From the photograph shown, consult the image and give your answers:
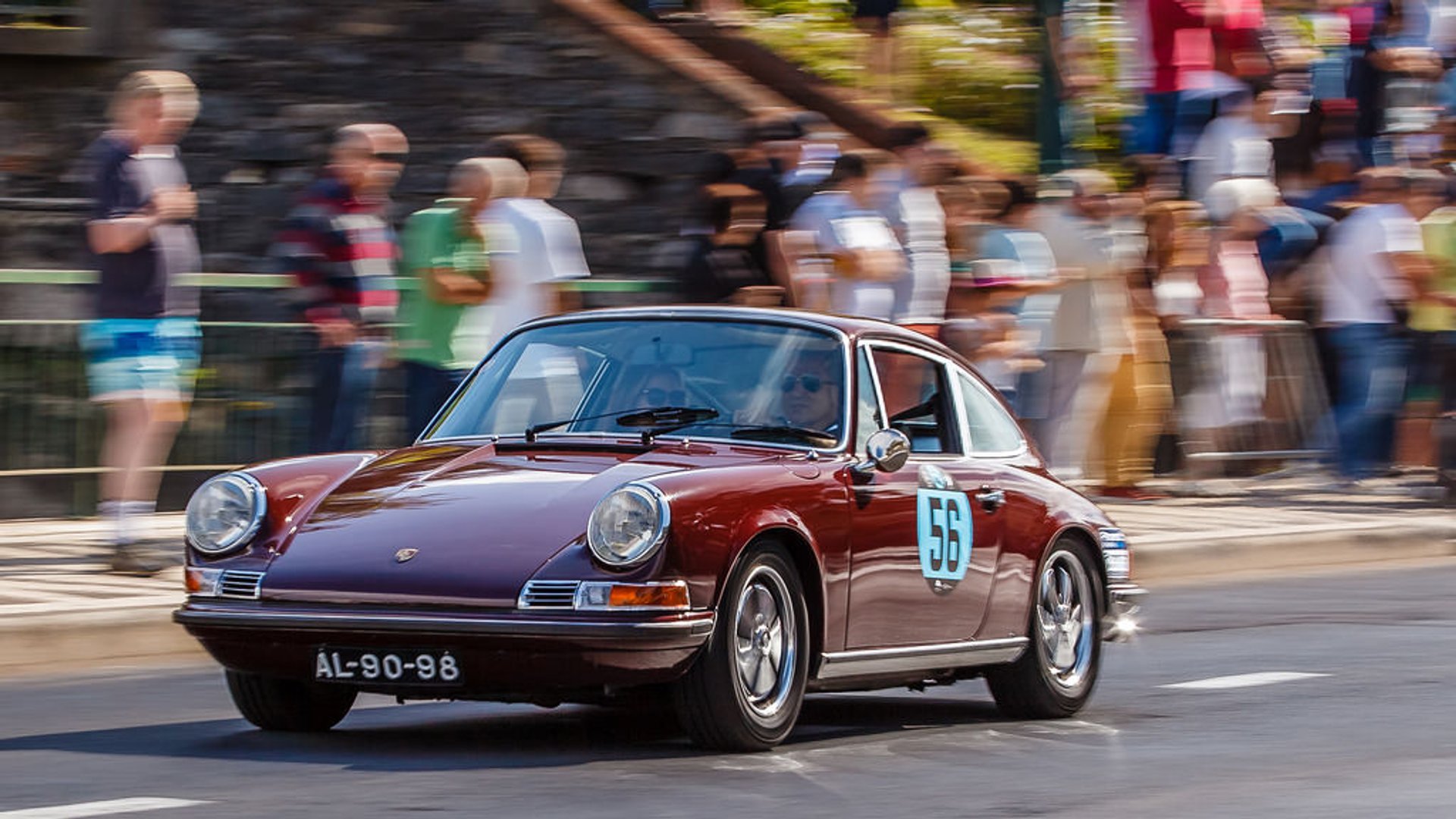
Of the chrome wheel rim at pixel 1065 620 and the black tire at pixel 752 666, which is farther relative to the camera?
the chrome wheel rim at pixel 1065 620

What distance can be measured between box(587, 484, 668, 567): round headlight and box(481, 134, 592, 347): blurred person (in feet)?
16.8

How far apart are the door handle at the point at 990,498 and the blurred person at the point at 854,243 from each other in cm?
496

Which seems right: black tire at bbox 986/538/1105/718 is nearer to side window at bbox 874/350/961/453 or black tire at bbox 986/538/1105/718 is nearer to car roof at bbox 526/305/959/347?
side window at bbox 874/350/961/453

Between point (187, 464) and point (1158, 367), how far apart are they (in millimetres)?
5974

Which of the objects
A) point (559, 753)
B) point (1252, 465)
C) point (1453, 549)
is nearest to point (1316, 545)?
point (1453, 549)

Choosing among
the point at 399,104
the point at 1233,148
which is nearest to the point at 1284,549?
the point at 1233,148

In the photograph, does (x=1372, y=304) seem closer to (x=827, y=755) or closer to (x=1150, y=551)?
(x=1150, y=551)

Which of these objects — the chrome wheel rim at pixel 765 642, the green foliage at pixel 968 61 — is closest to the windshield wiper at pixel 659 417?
the chrome wheel rim at pixel 765 642

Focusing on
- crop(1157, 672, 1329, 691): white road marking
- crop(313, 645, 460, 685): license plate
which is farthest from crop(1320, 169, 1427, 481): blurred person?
crop(313, 645, 460, 685): license plate

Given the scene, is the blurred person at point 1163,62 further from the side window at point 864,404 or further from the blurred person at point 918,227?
the side window at point 864,404

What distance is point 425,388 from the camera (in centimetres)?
1311

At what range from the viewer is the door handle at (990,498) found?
948cm

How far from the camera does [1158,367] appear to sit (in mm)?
17453

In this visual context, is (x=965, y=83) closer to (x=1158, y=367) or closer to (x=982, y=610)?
(x=1158, y=367)
